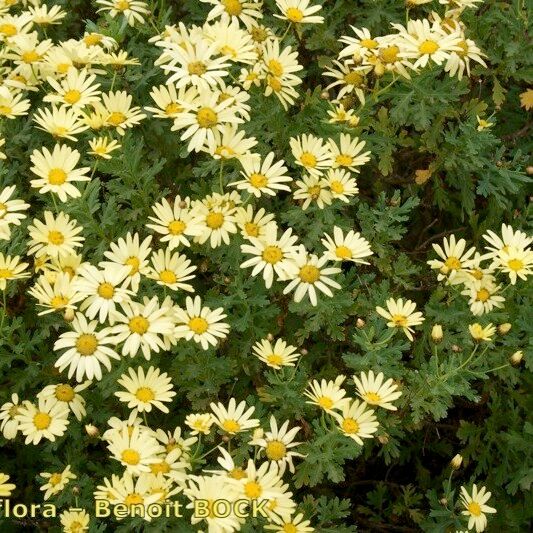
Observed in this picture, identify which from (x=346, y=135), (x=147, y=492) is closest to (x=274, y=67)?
(x=346, y=135)

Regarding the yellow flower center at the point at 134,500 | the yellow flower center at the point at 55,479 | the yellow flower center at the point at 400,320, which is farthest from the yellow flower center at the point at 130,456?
the yellow flower center at the point at 400,320

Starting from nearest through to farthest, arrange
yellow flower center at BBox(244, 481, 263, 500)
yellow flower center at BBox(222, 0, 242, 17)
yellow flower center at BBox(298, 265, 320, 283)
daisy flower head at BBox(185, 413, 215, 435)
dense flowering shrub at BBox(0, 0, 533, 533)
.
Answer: yellow flower center at BBox(244, 481, 263, 500), daisy flower head at BBox(185, 413, 215, 435), dense flowering shrub at BBox(0, 0, 533, 533), yellow flower center at BBox(298, 265, 320, 283), yellow flower center at BBox(222, 0, 242, 17)

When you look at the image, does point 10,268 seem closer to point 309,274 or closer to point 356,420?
point 309,274

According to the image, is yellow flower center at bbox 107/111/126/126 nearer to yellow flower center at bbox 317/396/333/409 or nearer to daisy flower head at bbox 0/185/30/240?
daisy flower head at bbox 0/185/30/240

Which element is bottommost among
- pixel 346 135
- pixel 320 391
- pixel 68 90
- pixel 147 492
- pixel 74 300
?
pixel 147 492

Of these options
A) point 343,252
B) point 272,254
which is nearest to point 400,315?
point 343,252

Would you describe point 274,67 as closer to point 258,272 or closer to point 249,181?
point 249,181

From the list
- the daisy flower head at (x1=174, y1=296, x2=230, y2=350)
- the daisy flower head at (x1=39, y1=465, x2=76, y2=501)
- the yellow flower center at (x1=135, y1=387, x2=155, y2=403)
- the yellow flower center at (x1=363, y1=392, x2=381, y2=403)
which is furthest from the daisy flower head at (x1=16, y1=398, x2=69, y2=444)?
the yellow flower center at (x1=363, y1=392, x2=381, y2=403)
